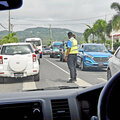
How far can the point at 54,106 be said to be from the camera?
2.96 meters

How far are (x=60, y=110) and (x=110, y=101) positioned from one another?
0.87 meters

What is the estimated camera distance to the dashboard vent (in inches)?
113

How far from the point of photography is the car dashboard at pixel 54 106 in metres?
2.89

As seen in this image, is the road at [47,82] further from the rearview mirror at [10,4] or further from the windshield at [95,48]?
the rearview mirror at [10,4]

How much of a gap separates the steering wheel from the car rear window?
34.5 feet

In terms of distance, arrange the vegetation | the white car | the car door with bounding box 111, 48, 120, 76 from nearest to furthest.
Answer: the car door with bounding box 111, 48, 120, 76
the white car
the vegetation

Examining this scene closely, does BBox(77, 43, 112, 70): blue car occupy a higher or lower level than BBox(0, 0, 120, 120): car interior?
lower

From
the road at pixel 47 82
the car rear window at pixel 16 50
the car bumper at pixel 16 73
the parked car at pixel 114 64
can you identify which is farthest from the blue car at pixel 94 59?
the parked car at pixel 114 64

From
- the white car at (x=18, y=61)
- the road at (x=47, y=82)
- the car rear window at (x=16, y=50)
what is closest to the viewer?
the road at (x=47, y=82)

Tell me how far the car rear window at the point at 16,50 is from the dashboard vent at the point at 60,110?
31.6 ft

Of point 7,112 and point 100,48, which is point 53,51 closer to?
point 100,48

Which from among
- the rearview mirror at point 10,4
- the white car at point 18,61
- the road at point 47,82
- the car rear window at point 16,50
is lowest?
the road at point 47,82

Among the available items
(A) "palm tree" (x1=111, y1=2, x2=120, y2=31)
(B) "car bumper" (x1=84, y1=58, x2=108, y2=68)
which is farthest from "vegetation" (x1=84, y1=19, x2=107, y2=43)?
(B) "car bumper" (x1=84, y1=58, x2=108, y2=68)

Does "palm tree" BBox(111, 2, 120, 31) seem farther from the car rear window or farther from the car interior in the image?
the car interior
